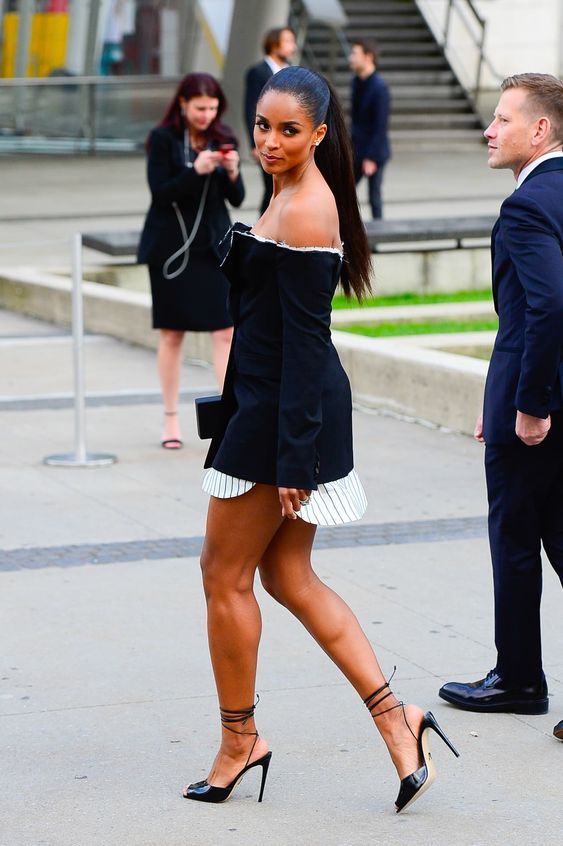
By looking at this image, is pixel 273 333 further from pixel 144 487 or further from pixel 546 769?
pixel 144 487

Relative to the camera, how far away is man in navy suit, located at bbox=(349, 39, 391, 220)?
628 inches

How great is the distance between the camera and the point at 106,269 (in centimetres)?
1390

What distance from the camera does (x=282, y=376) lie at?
362 cm

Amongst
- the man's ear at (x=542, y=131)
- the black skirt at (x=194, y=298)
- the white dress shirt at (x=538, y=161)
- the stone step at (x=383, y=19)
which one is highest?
the stone step at (x=383, y=19)

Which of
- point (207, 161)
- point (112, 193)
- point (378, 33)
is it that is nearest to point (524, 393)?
point (207, 161)

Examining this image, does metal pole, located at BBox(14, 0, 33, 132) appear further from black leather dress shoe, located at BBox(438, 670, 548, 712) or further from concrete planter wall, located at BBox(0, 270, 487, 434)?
black leather dress shoe, located at BBox(438, 670, 548, 712)

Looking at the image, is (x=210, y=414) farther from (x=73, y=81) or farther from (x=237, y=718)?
(x=73, y=81)

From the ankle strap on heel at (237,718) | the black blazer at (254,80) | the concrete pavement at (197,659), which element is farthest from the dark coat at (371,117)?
the ankle strap on heel at (237,718)

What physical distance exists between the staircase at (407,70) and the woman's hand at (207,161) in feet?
63.0

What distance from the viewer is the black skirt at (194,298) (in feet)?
26.4

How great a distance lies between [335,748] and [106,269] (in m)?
10.1

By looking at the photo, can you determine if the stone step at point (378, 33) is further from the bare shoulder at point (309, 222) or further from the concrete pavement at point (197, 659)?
the bare shoulder at point (309, 222)

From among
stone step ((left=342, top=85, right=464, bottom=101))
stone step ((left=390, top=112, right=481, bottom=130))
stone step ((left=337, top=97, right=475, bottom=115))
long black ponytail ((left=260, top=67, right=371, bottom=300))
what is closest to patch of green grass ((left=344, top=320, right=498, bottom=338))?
long black ponytail ((left=260, top=67, right=371, bottom=300))

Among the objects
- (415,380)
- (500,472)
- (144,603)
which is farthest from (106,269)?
(500,472)
